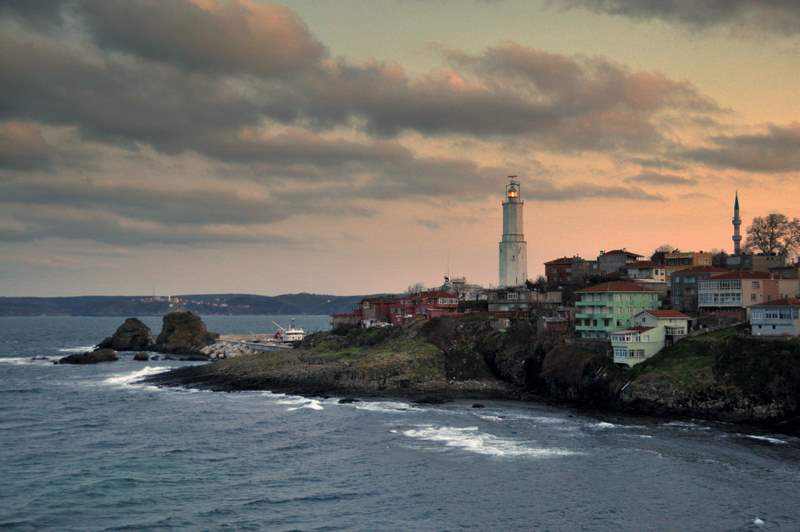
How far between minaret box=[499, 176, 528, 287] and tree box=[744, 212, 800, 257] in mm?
44419

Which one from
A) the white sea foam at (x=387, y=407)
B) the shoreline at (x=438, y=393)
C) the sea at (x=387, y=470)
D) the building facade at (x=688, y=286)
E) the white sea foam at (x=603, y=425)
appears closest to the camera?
the sea at (x=387, y=470)

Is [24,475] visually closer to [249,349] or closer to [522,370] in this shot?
[522,370]

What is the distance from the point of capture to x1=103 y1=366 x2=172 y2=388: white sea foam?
11734 centimetres

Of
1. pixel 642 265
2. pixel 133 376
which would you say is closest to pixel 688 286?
pixel 642 265

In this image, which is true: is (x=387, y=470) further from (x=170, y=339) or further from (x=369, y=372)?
(x=170, y=339)

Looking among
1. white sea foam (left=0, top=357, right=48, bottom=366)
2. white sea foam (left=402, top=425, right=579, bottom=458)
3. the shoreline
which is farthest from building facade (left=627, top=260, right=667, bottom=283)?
white sea foam (left=0, top=357, right=48, bottom=366)

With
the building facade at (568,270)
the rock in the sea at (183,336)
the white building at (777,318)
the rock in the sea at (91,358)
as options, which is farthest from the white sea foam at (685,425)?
the rock in the sea at (183,336)

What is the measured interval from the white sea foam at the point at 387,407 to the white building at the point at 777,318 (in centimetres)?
3974

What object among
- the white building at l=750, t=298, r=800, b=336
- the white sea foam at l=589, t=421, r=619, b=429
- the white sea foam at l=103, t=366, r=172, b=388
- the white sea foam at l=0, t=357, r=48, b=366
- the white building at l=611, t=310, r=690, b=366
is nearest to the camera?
the white sea foam at l=589, t=421, r=619, b=429

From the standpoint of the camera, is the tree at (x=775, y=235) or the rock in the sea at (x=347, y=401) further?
the tree at (x=775, y=235)

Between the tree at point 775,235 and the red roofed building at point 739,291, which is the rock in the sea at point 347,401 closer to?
the red roofed building at point 739,291

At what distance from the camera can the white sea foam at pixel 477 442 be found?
63.2 m

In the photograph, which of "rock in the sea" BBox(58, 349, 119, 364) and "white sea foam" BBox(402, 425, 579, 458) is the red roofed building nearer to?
"white sea foam" BBox(402, 425, 579, 458)

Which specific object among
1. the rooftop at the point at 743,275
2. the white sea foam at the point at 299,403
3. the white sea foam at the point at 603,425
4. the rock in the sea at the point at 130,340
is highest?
the rooftop at the point at 743,275
